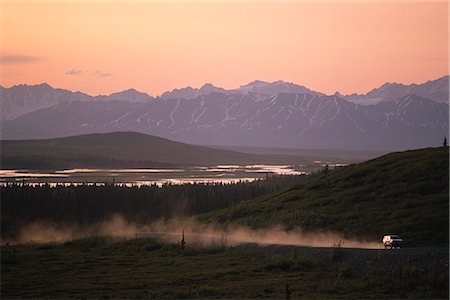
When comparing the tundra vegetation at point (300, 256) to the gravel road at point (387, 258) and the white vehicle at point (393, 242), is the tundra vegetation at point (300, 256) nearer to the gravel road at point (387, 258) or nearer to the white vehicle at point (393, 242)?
the gravel road at point (387, 258)

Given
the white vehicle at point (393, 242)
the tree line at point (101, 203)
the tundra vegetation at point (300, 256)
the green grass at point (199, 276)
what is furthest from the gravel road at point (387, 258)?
the tree line at point (101, 203)

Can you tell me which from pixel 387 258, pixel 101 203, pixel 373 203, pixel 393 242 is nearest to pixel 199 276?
pixel 387 258

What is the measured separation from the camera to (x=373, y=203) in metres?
92.9

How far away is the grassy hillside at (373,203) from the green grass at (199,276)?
58.8 feet

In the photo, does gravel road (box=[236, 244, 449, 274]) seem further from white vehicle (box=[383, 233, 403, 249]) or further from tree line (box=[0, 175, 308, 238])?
tree line (box=[0, 175, 308, 238])

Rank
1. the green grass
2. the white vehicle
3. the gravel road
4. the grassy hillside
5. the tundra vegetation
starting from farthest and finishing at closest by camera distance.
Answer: the grassy hillside, the white vehicle, the gravel road, the tundra vegetation, the green grass

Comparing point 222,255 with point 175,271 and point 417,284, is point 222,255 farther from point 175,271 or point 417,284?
point 417,284

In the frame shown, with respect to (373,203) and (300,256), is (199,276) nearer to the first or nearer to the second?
(300,256)

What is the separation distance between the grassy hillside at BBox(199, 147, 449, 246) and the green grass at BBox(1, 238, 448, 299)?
1793cm

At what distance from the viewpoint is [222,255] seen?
230ft

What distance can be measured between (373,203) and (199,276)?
126 feet

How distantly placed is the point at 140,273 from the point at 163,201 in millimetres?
121949

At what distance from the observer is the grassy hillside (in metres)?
81.6

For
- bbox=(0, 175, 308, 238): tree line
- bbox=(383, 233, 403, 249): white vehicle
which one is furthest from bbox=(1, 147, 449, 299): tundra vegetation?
bbox=(0, 175, 308, 238): tree line
